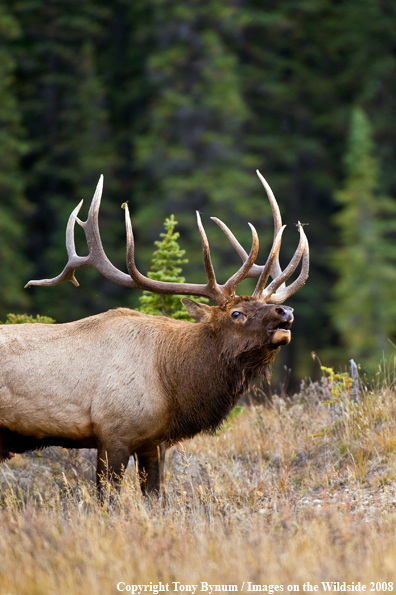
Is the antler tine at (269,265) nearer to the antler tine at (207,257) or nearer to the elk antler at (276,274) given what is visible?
the elk antler at (276,274)

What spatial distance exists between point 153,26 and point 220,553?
20.0m

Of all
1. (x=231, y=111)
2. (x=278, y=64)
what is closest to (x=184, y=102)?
(x=231, y=111)

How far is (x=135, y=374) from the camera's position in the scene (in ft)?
18.5

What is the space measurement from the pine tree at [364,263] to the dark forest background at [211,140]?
4 centimetres

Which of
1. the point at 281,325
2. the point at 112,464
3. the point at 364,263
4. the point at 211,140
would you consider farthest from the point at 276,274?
→ the point at 211,140

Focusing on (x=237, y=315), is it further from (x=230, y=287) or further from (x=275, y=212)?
(x=275, y=212)

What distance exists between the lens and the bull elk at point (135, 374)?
551cm

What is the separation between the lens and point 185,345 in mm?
5953

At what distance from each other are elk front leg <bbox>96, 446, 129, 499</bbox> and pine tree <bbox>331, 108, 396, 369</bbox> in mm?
12784

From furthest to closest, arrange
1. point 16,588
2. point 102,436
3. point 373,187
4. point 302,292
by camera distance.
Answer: point 302,292 < point 373,187 < point 102,436 < point 16,588

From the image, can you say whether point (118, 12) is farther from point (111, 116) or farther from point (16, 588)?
point (16, 588)

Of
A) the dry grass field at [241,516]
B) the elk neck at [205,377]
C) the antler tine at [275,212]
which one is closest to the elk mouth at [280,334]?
the elk neck at [205,377]

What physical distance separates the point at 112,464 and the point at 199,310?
1349 millimetres

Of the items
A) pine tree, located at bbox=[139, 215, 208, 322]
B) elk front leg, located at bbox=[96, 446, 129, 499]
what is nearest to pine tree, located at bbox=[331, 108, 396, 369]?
pine tree, located at bbox=[139, 215, 208, 322]
